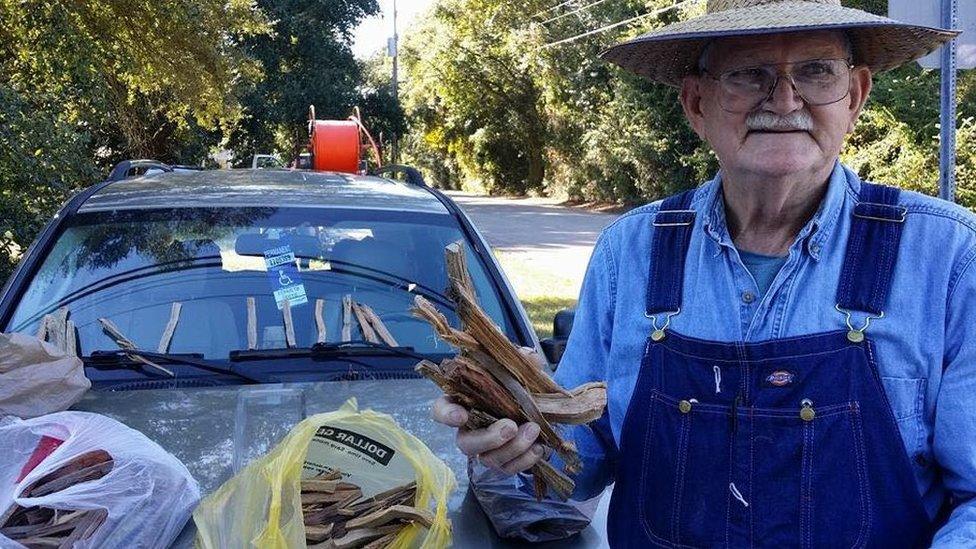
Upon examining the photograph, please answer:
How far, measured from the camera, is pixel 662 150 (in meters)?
24.6

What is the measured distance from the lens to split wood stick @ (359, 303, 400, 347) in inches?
128

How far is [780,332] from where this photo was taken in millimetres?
1596

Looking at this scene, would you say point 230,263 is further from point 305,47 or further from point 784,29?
point 305,47

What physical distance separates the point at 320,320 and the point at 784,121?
1.96 metres

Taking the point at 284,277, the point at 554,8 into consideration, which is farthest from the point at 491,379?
the point at 554,8

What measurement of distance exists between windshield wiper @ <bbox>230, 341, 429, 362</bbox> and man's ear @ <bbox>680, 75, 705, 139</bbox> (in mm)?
1540

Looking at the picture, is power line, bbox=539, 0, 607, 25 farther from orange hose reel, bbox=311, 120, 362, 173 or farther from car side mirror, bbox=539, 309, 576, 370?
car side mirror, bbox=539, 309, 576, 370

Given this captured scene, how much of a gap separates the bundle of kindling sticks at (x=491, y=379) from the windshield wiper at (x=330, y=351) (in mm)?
1635

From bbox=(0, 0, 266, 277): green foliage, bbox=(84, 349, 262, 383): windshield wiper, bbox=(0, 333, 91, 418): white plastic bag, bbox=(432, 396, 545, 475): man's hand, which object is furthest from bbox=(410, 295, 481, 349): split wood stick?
bbox=(0, 0, 266, 277): green foliage

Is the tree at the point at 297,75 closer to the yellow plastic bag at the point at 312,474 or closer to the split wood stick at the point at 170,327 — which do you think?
the split wood stick at the point at 170,327

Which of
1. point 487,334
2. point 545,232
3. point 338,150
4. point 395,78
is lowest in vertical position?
point 545,232

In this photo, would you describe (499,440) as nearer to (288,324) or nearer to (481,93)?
(288,324)

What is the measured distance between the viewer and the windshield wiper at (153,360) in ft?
9.96

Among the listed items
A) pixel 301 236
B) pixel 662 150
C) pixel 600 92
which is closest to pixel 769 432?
pixel 301 236
